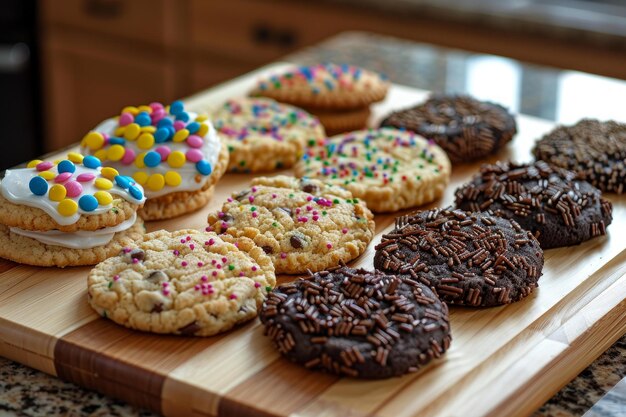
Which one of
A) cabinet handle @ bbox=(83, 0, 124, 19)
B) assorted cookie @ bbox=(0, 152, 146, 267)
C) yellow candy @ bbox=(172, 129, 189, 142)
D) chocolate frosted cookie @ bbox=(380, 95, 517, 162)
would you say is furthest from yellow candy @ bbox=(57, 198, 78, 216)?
cabinet handle @ bbox=(83, 0, 124, 19)

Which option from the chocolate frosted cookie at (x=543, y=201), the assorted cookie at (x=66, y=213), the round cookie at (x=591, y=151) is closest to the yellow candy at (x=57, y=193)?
the assorted cookie at (x=66, y=213)

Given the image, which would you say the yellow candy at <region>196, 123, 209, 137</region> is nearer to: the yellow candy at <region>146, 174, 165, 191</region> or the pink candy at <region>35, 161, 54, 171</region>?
the yellow candy at <region>146, 174, 165, 191</region>

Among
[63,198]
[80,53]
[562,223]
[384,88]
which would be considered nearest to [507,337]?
[562,223]

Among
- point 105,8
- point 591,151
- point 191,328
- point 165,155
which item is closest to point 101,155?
point 165,155

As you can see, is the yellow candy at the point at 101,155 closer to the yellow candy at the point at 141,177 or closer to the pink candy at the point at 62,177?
the yellow candy at the point at 141,177

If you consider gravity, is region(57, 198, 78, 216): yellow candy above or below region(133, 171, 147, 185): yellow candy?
above
